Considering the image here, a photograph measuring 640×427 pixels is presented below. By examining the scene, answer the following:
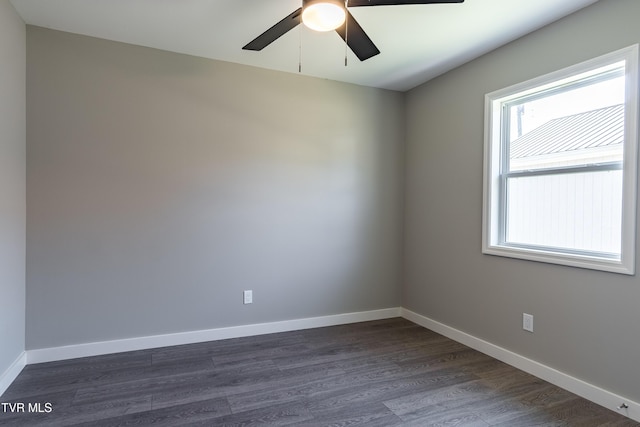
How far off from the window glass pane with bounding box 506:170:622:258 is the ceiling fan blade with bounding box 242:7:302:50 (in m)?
2.12

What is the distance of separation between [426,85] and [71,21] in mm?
3138

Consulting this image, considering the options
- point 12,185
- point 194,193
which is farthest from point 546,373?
point 12,185

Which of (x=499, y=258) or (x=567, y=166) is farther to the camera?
(x=499, y=258)

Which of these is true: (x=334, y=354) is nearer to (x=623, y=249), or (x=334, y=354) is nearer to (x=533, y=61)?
(x=623, y=249)

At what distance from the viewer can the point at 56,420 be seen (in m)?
1.93

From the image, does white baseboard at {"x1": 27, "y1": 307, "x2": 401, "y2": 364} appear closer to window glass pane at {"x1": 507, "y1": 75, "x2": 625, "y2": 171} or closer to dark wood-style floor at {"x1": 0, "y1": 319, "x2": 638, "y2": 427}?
dark wood-style floor at {"x1": 0, "y1": 319, "x2": 638, "y2": 427}

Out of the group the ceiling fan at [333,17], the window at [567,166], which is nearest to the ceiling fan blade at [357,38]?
the ceiling fan at [333,17]

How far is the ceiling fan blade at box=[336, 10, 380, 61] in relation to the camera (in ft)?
6.15

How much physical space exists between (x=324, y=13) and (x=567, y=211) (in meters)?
2.14

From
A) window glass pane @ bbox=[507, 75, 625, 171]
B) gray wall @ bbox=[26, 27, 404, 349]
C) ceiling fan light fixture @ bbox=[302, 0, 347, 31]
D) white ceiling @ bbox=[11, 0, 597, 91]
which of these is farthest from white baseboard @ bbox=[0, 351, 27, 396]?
window glass pane @ bbox=[507, 75, 625, 171]

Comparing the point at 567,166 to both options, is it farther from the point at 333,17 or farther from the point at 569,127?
the point at 333,17

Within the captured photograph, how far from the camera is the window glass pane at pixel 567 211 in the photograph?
219 cm

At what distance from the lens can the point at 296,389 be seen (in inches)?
91.3

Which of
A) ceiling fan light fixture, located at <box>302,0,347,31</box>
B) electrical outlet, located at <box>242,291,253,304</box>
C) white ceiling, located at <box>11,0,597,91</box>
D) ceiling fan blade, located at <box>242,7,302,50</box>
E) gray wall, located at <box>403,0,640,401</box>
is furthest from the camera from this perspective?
electrical outlet, located at <box>242,291,253,304</box>
